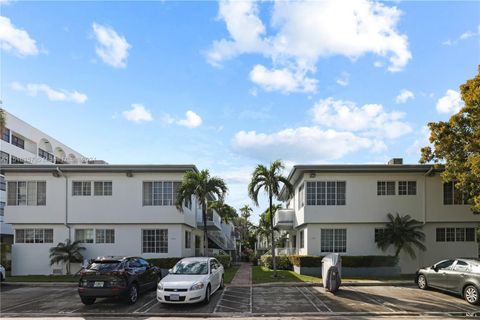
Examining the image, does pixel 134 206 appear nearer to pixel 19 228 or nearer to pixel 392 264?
pixel 19 228

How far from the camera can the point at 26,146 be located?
175 feet

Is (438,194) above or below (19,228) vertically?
above

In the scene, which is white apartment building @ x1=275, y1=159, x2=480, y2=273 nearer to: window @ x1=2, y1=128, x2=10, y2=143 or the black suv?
the black suv

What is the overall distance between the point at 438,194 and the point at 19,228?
78.3ft

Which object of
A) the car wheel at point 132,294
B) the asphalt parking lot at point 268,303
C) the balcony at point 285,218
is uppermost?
the balcony at point 285,218

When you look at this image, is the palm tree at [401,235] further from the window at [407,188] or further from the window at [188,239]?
the window at [188,239]

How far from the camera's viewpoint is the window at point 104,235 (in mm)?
23453

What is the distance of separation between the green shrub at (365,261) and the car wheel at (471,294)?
7226 mm

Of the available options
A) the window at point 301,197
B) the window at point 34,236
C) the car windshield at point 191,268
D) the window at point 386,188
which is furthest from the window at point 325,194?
the window at point 34,236

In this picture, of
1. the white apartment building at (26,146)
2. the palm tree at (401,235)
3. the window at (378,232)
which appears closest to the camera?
the palm tree at (401,235)

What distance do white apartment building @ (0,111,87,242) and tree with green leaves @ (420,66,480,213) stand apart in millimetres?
34132


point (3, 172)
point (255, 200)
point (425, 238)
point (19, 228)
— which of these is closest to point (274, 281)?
point (255, 200)

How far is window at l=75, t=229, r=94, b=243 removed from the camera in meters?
23.6

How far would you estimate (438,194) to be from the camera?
2330 centimetres
